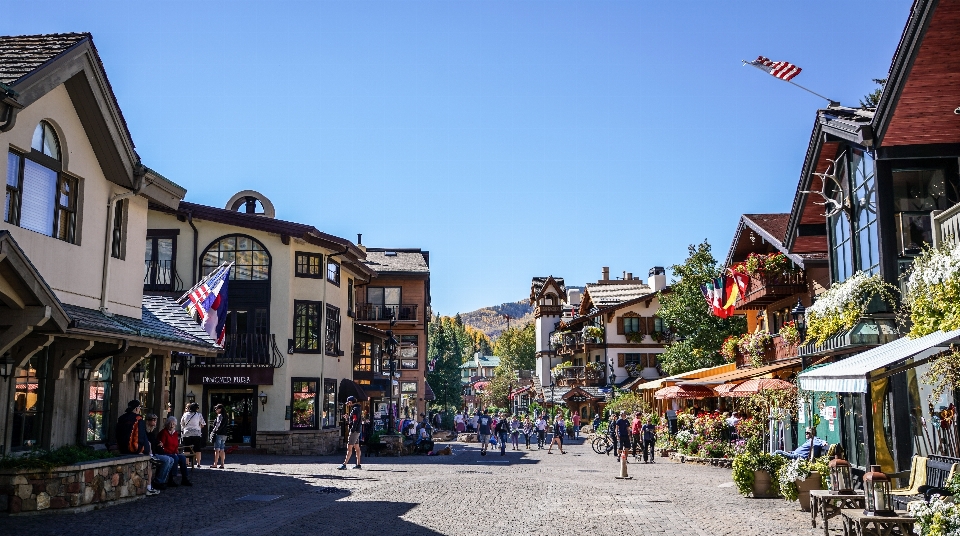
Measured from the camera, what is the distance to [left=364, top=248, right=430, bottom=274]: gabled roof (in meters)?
52.2

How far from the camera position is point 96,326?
48.4 feet

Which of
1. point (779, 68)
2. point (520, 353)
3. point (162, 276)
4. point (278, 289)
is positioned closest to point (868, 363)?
point (779, 68)

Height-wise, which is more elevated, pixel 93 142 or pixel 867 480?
pixel 93 142

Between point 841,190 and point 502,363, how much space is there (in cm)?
10526

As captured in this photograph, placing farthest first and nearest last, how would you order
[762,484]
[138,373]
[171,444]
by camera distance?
[138,373]
[171,444]
[762,484]

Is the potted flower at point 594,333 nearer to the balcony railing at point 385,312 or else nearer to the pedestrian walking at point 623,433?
the balcony railing at point 385,312

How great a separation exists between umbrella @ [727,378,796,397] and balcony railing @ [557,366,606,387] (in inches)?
1513

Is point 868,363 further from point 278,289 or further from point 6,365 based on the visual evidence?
point 278,289

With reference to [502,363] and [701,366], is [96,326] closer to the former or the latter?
[701,366]

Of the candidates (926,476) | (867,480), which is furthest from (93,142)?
(926,476)

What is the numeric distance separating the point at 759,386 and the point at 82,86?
1911 cm

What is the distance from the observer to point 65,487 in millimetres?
13422

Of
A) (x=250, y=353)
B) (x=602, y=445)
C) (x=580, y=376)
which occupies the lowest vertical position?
(x=602, y=445)

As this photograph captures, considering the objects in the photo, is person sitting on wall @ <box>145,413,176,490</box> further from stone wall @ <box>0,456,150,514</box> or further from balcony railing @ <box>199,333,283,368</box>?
balcony railing @ <box>199,333,283,368</box>
